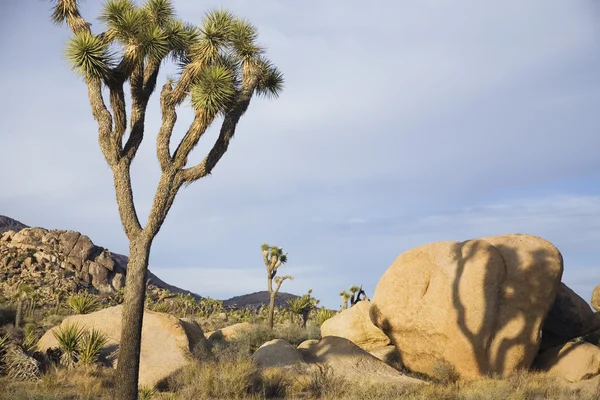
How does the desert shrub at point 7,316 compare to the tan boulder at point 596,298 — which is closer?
the tan boulder at point 596,298

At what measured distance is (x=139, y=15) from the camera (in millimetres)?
13234

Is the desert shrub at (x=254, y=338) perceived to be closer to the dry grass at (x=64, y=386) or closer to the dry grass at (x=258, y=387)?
the dry grass at (x=258, y=387)

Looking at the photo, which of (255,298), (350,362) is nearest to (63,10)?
(350,362)

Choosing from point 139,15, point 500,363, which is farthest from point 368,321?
point 139,15

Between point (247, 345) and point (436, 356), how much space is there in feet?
20.9

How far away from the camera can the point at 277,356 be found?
16.0 meters

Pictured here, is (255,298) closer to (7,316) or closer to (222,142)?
(7,316)

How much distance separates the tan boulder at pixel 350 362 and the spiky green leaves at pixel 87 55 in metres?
8.93

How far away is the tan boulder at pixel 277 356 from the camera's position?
51.6ft

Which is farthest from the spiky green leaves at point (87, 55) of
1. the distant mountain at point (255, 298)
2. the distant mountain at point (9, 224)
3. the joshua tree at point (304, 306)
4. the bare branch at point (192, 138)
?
the distant mountain at point (9, 224)

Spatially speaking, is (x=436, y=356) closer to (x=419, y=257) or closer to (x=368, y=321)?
(x=419, y=257)

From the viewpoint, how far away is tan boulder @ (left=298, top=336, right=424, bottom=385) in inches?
608

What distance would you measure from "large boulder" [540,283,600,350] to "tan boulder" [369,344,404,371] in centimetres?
445

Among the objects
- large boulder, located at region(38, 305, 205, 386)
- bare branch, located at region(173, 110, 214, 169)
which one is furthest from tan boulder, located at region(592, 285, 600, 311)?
bare branch, located at region(173, 110, 214, 169)
